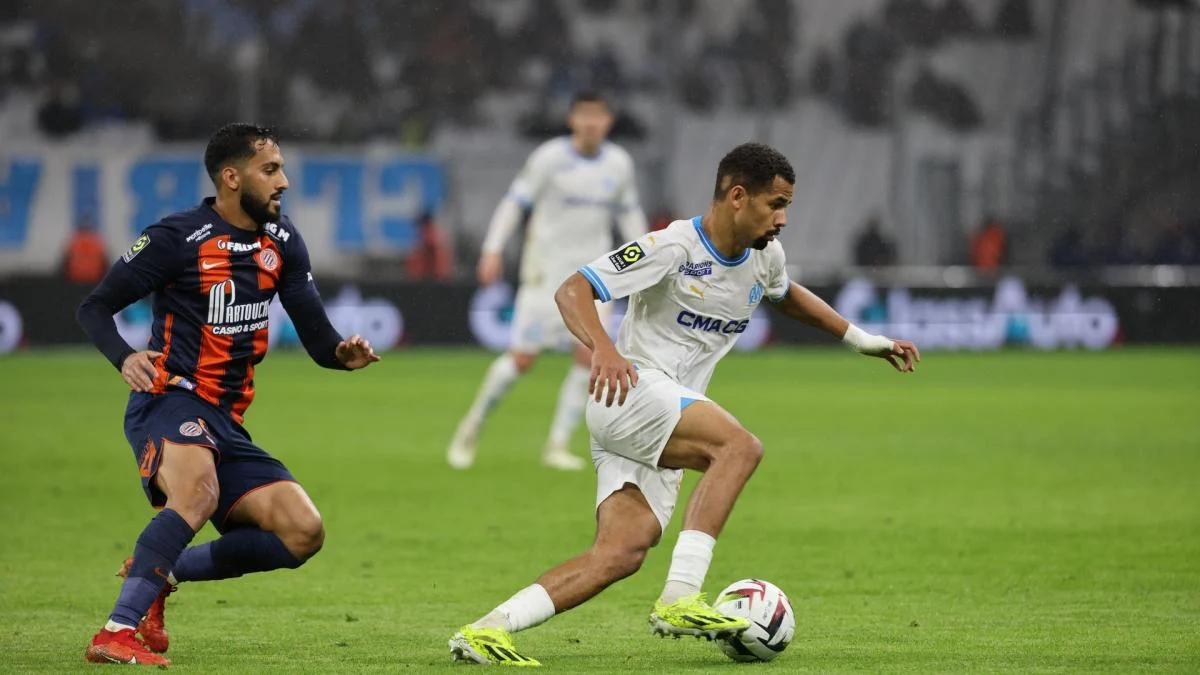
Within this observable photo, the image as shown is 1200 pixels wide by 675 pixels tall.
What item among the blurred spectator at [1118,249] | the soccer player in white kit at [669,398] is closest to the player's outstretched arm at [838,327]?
the soccer player in white kit at [669,398]

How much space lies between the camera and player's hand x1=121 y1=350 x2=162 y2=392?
6.20m

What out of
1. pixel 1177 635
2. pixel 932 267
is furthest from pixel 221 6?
pixel 1177 635

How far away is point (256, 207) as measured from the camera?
→ 6.72 metres

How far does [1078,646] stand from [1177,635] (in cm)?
51

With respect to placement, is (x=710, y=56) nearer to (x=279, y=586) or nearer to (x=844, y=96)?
(x=844, y=96)

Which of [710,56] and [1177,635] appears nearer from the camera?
[1177,635]

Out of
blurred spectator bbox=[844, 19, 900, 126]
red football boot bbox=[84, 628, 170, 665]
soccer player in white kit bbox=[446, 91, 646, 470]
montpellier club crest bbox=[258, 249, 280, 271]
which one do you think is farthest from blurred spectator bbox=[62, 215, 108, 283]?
red football boot bbox=[84, 628, 170, 665]

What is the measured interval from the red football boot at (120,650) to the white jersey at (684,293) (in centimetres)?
207

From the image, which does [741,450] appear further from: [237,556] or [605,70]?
[605,70]

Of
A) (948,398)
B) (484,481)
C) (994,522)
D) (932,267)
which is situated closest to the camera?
(994,522)

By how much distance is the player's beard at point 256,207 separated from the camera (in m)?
6.71

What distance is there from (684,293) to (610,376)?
2.44ft

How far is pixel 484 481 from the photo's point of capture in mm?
12867

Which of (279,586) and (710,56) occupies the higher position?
(710,56)
